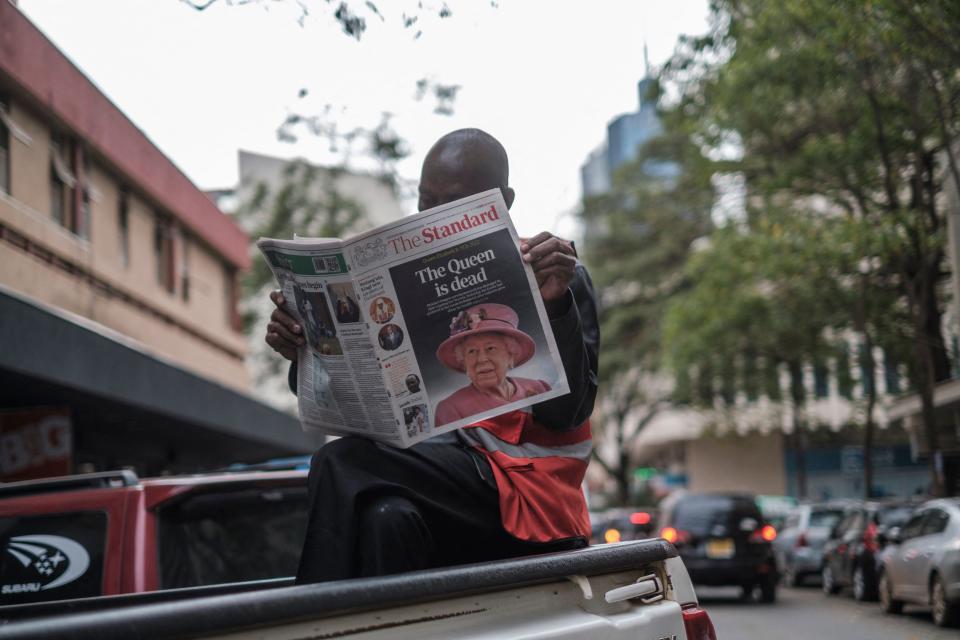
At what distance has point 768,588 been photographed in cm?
1825

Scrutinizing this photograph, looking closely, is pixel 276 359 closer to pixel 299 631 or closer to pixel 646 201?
pixel 646 201

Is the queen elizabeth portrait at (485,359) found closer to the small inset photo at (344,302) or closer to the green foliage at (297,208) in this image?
the small inset photo at (344,302)

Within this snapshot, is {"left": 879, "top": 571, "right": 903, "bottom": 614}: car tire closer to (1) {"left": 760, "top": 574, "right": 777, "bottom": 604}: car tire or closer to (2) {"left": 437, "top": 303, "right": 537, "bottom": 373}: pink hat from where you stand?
(1) {"left": 760, "top": 574, "right": 777, "bottom": 604}: car tire

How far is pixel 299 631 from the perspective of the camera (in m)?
2.02

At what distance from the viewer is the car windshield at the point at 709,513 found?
60.1ft

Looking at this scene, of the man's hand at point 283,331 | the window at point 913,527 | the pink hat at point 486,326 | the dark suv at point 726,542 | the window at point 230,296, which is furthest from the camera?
the window at point 230,296

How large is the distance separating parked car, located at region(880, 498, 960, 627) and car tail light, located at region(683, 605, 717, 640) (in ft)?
36.2

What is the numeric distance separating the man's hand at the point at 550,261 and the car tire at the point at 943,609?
11478 millimetres

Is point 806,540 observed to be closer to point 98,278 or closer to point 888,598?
point 888,598

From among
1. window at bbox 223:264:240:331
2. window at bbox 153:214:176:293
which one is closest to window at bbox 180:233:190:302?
window at bbox 153:214:176:293

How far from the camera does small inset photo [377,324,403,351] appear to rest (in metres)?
2.78

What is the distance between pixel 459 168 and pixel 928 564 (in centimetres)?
1223

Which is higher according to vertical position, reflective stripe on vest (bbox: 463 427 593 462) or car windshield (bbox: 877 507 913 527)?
reflective stripe on vest (bbox: 463 427 593 462)

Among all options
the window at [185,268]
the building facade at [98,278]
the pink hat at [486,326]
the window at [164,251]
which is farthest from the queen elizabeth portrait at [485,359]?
the window at [185,268]
